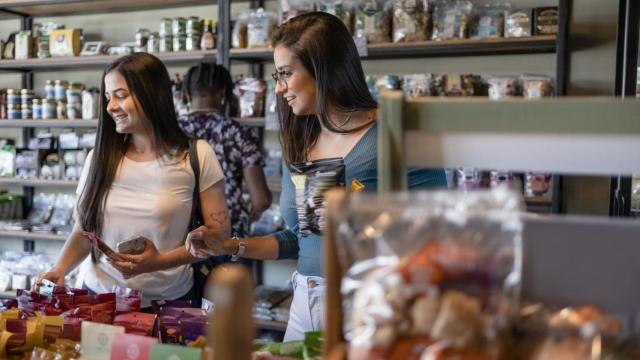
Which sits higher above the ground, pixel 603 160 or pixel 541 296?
pixel 603 160

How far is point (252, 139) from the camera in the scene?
3166 mm

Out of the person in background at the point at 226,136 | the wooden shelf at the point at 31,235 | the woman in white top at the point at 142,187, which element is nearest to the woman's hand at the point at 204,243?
the woman in white top at the point at 142,187

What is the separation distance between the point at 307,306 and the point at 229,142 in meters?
1.63

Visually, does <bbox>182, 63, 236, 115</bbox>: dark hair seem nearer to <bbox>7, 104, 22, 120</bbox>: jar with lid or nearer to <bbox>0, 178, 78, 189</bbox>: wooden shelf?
<bbox>0, 178, 78, 189</bbox>: wooden shelf

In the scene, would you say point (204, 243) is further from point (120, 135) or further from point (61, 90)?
point (61, 90)

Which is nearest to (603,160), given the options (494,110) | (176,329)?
(494,110)

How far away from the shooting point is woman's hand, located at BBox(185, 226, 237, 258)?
5.04ft

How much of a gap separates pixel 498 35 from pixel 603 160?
2.56m

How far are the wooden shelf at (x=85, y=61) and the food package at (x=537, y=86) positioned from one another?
1.70 meters

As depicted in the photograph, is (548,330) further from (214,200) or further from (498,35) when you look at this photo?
(498,35)

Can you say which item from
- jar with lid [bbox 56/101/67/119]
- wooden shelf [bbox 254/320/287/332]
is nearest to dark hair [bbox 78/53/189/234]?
wooden shelf [bbox 254/320/287/332]

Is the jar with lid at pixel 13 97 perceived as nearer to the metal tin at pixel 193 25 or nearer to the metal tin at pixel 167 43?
the metal tin at pixel 167 43

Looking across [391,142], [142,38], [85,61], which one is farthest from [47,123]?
[391,142]

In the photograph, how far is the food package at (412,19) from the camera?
3246mm
